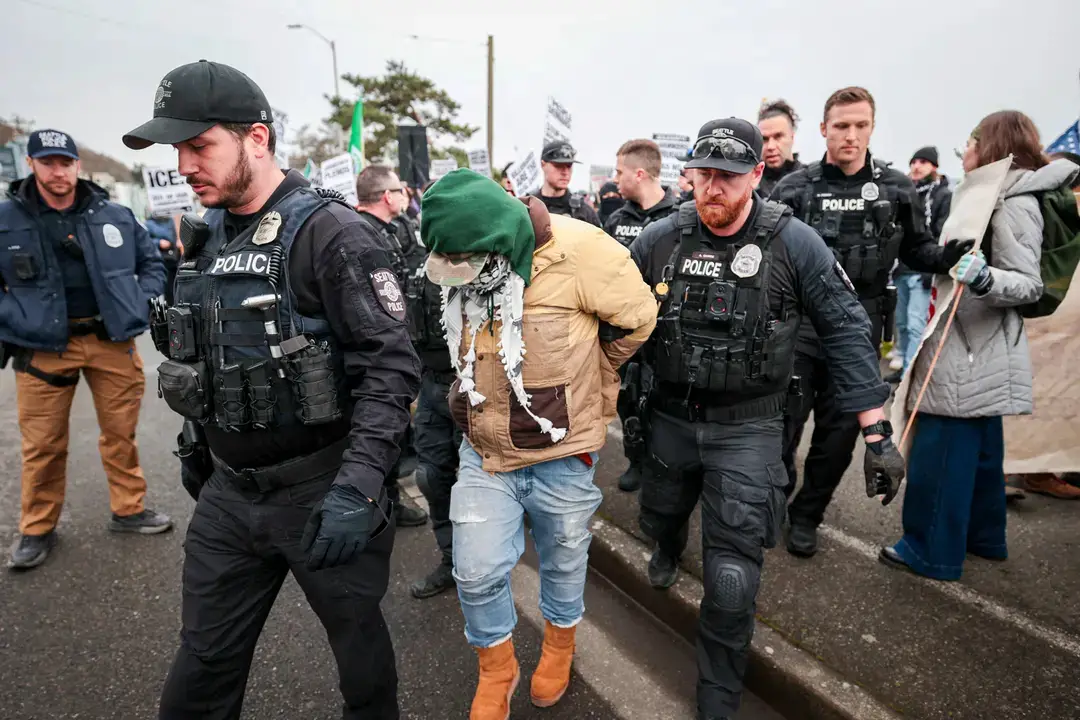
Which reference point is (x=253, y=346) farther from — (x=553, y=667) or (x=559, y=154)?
(x=559, y=154)

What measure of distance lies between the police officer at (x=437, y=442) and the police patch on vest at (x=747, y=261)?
145cm

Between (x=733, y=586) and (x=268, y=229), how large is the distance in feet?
6.09

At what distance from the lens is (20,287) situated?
3.31m

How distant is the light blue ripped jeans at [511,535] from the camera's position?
216 cm

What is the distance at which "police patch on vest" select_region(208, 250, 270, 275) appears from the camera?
1.68 meters

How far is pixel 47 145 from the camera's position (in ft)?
10.8

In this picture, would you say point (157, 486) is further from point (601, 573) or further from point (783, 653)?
point (783, 653)

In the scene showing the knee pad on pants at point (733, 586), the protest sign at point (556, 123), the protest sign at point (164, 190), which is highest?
the protest sign at point (556, 123)

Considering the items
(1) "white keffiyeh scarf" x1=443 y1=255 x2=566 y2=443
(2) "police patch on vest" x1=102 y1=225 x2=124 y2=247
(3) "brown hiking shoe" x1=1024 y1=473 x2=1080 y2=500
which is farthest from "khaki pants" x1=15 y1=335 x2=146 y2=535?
(3) "brown hiking shoe" x1=1024 y1=473 x2=1080 y2=500

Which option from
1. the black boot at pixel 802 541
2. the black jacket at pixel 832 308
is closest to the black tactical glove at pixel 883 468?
the black jacket at pixel 832 308

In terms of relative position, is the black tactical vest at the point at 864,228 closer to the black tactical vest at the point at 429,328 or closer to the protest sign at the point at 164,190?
the black tactical vest at the point at 429,328

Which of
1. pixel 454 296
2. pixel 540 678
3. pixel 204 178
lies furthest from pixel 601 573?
pixel 204 178

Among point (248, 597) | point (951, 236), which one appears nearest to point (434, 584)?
point (248, 597)

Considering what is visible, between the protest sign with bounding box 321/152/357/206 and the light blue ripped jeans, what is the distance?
5.05 metres
